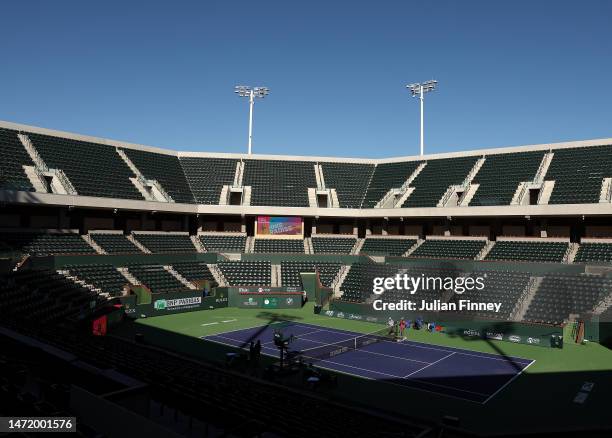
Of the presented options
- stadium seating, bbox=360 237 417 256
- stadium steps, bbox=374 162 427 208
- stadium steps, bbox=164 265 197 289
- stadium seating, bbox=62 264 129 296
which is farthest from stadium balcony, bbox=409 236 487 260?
stadium seating, bbox=62 264 129 296

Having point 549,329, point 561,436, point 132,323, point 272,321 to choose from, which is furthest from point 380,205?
point 561,436

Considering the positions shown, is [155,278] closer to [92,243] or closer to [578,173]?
[92,243]

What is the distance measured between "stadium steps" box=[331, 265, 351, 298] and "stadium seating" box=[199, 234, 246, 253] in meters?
10.5

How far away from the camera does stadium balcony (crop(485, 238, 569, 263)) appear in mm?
38734

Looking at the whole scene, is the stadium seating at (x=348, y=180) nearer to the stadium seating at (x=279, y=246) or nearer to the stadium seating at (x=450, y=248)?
the stadium seating at (x=279, y=246)

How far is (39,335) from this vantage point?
17312 mm

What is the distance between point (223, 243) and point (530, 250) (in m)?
29.7

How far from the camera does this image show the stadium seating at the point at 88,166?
43.7 meters

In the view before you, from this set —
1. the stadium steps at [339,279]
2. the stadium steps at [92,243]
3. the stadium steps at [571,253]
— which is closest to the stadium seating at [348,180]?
the stadium steps at [339,279]

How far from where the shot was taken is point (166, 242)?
47.9 metres

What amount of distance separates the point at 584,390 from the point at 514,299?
1524cm

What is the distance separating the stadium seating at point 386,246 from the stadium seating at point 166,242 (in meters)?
18.1

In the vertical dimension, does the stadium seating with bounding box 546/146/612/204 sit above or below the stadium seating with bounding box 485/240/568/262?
above

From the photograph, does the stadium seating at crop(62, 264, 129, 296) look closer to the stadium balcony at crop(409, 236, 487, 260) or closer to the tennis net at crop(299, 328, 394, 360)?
the tennis net at crop(299, 328, 394, 360)
